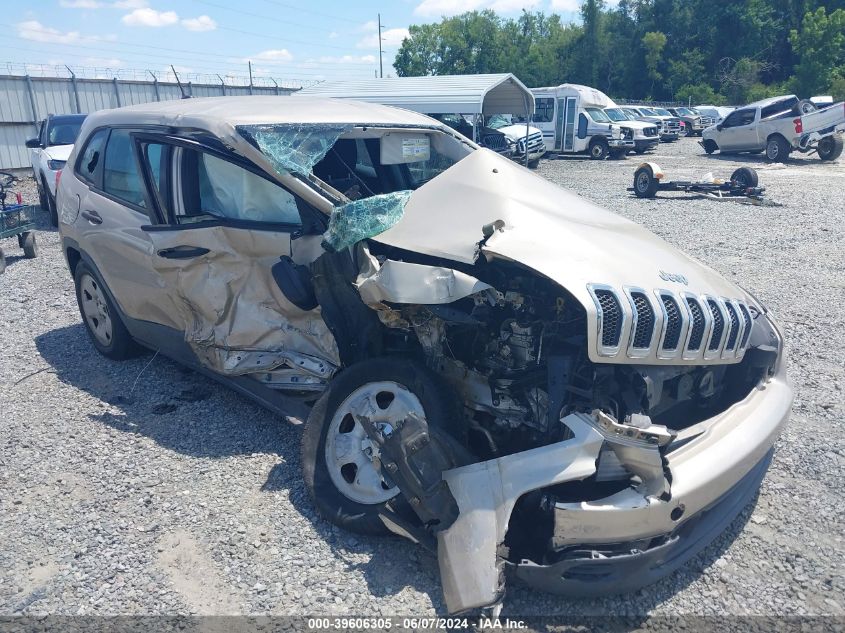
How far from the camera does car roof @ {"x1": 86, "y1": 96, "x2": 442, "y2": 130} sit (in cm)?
407

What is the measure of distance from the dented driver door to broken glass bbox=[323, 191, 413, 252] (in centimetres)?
42

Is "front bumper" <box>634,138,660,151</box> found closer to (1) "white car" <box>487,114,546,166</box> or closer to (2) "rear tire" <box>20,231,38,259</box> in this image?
(1) "white car" <box>487,114,546,166</box>

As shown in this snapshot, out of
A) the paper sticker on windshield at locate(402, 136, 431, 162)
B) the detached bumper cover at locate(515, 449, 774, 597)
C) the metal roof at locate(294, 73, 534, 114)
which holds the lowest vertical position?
the detached bumper cover at locate(515, 449, 774, 597)

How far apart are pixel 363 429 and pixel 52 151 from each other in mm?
11340

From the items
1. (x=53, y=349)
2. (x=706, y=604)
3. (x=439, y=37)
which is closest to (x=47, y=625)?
(x=706, y=604)

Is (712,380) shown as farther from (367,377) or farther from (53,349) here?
(53,349)

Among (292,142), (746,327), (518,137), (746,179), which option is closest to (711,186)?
(746,179)

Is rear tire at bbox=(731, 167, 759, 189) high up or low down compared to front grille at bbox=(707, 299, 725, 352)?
down

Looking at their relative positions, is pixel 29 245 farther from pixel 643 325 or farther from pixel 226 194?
pixel 643 325

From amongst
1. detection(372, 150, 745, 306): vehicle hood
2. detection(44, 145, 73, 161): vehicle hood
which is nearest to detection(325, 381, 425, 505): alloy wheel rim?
detection(372, 150, 745, 306): vehicle hood

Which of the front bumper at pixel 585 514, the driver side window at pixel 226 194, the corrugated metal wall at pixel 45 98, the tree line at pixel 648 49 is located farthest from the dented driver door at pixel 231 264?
the tree line at pixel 648 49

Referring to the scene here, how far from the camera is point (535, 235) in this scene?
3271 millimetres

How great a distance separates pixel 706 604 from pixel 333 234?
2.46 meters

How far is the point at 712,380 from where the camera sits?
11.4 ft
